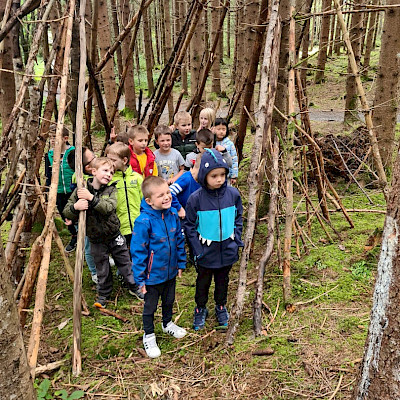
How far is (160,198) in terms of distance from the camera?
2525 millimetres

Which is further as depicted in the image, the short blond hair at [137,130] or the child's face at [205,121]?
the child's face at [205,121]

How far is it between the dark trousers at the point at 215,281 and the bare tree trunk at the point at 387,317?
1.48 meters

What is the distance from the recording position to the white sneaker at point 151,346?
2.60 m

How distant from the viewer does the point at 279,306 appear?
288cm

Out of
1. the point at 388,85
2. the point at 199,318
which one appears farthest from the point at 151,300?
the point at 388,85

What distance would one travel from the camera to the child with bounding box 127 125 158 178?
362cm

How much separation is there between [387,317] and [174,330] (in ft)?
6.18

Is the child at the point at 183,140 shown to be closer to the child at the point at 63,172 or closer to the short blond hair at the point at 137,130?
the short blond hair at the point at 137,130

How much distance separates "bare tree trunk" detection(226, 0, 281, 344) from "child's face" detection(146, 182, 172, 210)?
1.98 ft

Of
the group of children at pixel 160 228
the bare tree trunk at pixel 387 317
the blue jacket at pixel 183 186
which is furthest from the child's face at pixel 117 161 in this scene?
the bare tree trunk at pixel 387 317

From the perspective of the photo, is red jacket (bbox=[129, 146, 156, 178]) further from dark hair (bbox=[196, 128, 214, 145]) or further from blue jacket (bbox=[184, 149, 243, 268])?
blue jacket (bbox=[184, 149, 243, 268])

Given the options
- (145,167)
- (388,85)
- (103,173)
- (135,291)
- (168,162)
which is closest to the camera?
(103,173)

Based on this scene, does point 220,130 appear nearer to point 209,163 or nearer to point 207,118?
point 207,118

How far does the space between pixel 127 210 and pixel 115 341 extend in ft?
3.74
